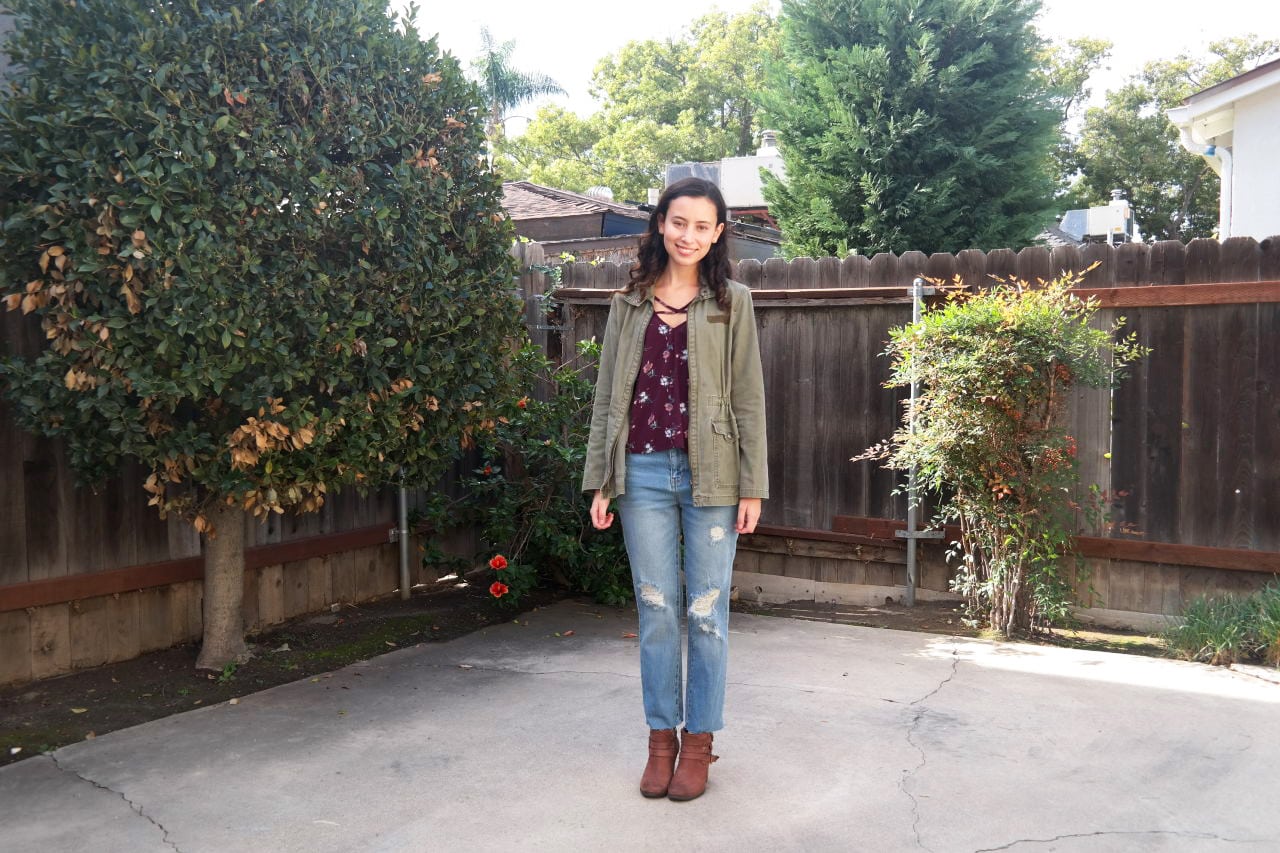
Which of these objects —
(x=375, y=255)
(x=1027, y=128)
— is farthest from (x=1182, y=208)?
(x=375, y=255)

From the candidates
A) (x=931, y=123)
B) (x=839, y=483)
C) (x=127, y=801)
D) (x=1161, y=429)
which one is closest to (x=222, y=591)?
(x=127, y=801)

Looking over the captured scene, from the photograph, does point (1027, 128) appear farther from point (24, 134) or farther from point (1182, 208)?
point (1182, 208)

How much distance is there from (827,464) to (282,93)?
369 cm

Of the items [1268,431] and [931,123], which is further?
[931,123]

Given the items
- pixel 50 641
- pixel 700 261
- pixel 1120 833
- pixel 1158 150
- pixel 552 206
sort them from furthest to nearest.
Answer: pixel 1158 150
pixel 552 206
pixel 50 641
pixel 700 261
pixel 1120 833

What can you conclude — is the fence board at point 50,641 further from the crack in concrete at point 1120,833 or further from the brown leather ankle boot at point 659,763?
the crack in concrete at point 1120,833

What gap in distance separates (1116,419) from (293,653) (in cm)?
431

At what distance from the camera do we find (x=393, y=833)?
297cm

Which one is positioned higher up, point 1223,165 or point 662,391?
point 1223,165

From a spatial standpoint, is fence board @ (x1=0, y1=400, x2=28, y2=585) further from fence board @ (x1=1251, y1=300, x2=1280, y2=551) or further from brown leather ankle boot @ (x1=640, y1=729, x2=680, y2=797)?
fence board @ (x1=1251, y1=300, x2=1280, y2=551)

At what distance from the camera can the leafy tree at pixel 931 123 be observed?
11.5 metres

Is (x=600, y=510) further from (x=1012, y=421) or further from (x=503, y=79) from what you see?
Answer: (x=503, y=79)

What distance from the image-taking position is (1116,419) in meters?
5.42

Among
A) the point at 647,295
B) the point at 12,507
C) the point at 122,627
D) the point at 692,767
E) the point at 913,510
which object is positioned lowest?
the point at 692,767
